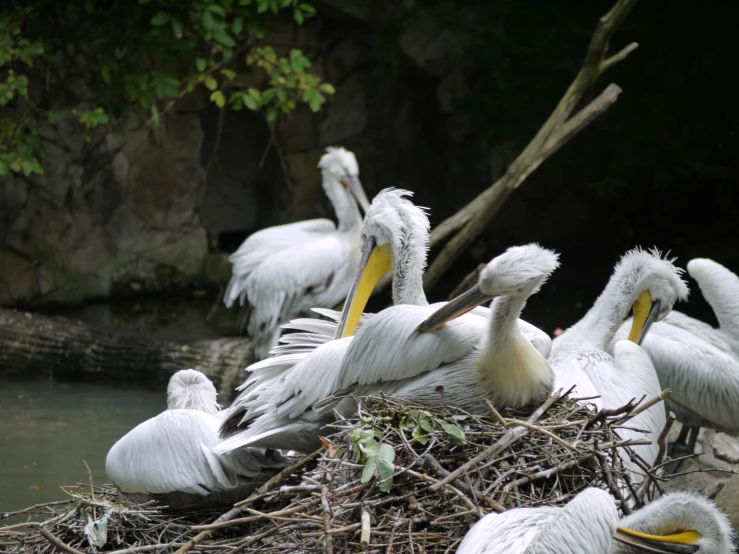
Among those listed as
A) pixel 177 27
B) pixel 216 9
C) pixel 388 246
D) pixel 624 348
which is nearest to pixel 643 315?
pixel 624 348

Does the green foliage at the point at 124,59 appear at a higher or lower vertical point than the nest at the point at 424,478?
higher

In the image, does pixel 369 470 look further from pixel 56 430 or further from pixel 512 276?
pixel 56 430

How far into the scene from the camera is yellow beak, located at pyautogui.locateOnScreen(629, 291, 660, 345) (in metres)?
4.62

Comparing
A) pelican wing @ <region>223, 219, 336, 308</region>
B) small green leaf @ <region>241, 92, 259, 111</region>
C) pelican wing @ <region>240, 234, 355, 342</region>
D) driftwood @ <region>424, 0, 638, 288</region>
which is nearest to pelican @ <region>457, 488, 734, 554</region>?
driftwood @ <region>424, 0, 638, 288</region>

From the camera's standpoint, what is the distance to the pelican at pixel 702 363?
15.5 feet

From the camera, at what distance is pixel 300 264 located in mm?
6652

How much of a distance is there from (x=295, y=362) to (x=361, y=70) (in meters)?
6.25

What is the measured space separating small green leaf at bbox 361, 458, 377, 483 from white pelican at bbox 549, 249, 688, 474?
97 centimetres

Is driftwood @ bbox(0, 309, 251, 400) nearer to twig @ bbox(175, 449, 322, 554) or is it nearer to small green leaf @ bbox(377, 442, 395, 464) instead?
twig @ bbox(175, 449, 322, 554)

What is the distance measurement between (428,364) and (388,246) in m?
0.94

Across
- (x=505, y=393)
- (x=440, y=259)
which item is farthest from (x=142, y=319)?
(x=505, y=393)

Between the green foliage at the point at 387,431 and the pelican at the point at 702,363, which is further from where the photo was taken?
the pelican at the point at 702,363

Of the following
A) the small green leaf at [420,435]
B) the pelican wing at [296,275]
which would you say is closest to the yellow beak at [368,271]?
the small green leaf at [420,435]

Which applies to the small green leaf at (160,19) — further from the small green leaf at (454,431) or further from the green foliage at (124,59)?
the small green leaf at (454,431)
